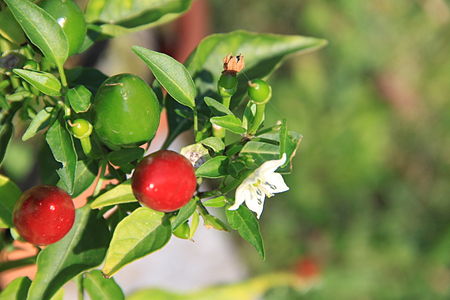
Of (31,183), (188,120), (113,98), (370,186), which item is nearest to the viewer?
(113,98)

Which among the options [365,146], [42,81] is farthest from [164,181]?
[365,146]

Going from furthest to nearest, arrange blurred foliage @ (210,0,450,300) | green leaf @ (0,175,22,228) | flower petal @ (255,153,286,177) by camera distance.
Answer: blurred foliage @ (210,0,450,300), green leaf @ (0,175,22,228), flower petal @ (255,153,286,177)

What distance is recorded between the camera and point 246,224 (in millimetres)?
555

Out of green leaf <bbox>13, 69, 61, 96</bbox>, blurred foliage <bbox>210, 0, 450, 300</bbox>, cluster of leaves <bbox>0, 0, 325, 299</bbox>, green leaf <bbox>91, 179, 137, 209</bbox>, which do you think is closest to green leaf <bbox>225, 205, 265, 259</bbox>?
cluster of leaves <bbox>0, 0, 325, 299</bbox>

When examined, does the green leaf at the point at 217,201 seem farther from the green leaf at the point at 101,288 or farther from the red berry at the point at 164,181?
the green leaf at the point at 101,288

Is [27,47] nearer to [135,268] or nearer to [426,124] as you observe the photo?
[135,268]

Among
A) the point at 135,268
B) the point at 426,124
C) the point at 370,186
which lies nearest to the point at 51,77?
the point at 135,268

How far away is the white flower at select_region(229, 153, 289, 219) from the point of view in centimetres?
52

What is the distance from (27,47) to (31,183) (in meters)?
0.59

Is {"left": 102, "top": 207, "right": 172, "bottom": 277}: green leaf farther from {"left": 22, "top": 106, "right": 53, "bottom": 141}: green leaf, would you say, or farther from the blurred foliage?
the blurred foliage

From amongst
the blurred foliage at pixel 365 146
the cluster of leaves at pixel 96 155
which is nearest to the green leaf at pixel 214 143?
the cluster of leaves at pixel 96 155

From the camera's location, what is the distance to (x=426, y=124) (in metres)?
2.22

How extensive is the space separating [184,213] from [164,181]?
2.4 inches

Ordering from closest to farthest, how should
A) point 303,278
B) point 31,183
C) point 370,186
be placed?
point 31,183
point 303,278
point 370,186
